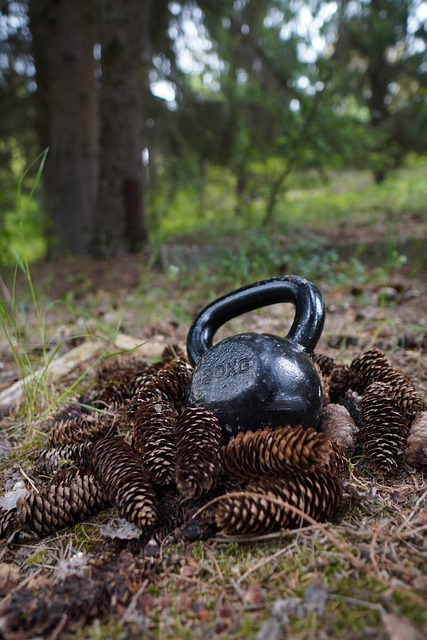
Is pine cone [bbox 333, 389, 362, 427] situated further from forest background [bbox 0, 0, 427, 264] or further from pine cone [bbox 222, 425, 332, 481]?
forest background [bbox 0, 0, 427, 264]

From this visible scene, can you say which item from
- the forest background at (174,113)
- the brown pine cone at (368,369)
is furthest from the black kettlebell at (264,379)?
the forest background at (174,113)

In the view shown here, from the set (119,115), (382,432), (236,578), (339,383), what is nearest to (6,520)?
(236,578)

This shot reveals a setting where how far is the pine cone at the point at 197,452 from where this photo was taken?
4.09ft

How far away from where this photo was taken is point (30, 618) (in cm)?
102

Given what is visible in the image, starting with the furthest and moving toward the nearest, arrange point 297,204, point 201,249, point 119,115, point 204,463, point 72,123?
1. point 297,204
2. point 72,123
3. point 119,115
4. point 201,249
5. point 204,463

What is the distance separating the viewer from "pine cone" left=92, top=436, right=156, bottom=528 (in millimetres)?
1298

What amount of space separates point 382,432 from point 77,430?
43.9 inches

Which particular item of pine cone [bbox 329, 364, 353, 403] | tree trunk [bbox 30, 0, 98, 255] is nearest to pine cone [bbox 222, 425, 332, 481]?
pine cone [bbox 329, 364, 353, 403]

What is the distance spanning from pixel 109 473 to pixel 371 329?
213cm

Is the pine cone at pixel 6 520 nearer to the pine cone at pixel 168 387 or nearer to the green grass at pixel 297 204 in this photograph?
the pine cone at pixel 168 387

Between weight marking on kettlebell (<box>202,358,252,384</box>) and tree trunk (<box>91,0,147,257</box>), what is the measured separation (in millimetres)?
4983

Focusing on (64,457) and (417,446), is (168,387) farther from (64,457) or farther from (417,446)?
(417,446)

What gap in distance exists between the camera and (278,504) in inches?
47.9

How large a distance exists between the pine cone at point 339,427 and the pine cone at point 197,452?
0.41m
